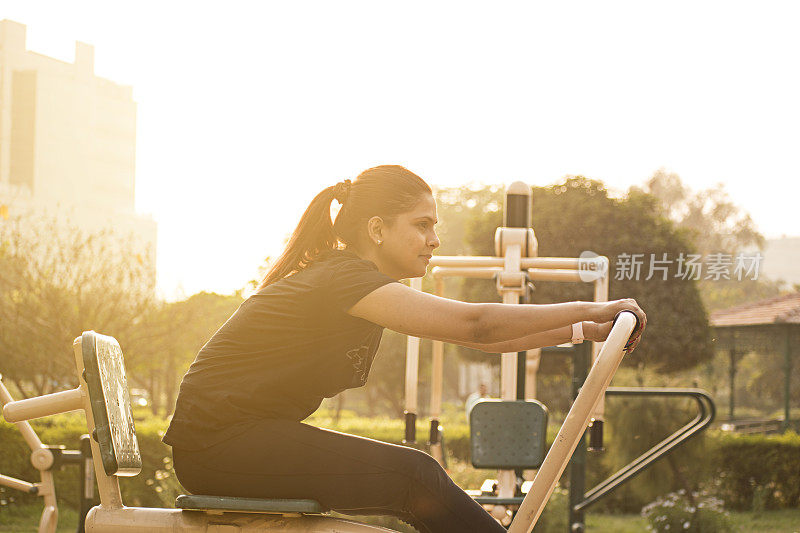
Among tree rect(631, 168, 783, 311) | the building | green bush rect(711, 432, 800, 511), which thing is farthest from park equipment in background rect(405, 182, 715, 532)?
tree rect(631, 168, 783, 311)

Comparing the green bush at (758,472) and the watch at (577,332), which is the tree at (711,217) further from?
the watch at (577,332)

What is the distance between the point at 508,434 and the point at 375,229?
261 cm

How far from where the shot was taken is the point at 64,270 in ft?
31.8

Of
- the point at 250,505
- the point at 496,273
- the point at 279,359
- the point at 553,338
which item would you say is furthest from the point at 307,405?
the point at 496,273

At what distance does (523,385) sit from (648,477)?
3651 millimetres

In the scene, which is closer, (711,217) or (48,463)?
(48,463)

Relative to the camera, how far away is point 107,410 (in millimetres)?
1970

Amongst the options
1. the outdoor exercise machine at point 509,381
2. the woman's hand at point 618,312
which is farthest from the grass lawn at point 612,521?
the woman's hand at point 618,312

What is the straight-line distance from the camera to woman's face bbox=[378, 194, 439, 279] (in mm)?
1993

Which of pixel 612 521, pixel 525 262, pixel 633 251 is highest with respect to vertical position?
pixel 633 251

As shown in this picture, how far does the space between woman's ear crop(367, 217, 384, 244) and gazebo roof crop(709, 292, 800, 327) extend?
12.7 meters

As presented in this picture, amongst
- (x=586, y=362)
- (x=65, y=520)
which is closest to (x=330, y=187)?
(x=586, y=362)

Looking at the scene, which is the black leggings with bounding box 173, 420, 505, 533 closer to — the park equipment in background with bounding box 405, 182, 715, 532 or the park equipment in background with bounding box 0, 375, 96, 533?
the park equipment in background with bounding box 0, 375, 96, 533

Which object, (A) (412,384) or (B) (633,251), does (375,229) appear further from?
(B) (633,251)
